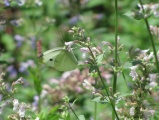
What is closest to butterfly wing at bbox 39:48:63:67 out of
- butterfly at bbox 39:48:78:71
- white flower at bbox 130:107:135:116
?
butterfly at bbox 39:48:78:71

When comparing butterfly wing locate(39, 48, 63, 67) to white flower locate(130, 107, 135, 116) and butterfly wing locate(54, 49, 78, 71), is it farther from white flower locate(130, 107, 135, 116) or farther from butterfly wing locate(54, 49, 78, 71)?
white flower locate(130, 107, 135, 116)

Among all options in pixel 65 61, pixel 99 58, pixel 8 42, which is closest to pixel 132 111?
pixel 99 58

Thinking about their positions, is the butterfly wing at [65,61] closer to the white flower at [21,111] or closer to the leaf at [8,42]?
the white flower at [21,111]

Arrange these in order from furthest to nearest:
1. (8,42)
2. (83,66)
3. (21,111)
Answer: (8,42)
(83,66)
(21,111)

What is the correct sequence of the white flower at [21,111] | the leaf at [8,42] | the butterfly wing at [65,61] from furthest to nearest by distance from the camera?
the leaf at [8,42] < the butterfly wing at [65,61] < the white flower at [21,111]

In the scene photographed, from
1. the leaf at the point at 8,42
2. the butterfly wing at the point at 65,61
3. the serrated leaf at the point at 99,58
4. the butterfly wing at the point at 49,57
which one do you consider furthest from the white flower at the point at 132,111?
the leaf at the point at 8,42

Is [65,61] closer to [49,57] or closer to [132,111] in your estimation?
[49,57]

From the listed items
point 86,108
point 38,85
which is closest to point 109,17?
point 86,108
